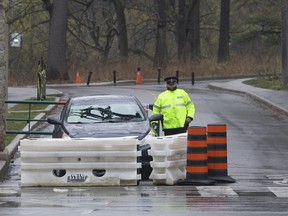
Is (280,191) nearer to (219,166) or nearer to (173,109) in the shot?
(219,166)

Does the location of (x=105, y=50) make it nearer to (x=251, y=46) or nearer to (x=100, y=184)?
(x=251, y=46)

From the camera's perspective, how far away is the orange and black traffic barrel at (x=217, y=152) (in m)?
14.4

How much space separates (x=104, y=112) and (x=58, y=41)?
121ft

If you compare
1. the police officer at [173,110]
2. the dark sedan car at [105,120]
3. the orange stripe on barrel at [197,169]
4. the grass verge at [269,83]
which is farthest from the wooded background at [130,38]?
the orange stripe on barrel at [197,169]

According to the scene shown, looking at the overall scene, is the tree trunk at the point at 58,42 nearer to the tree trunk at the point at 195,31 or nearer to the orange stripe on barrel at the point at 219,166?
the tree trunk at the point at 195,31

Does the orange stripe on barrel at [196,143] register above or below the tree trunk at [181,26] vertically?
below

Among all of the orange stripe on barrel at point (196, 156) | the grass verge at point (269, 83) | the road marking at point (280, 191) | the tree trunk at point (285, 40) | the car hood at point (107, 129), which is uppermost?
the tree trunk at point (285, 40)

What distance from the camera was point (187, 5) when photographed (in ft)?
223

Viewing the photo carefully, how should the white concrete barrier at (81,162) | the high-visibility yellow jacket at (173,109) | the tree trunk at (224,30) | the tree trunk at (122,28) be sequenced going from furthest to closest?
1. the tree trunk at (224,30)
2. the tree trunk at (122,28)
3. the high-visibility yellow jacket at (173,109)
4. the white concrete barrier at (81,162)

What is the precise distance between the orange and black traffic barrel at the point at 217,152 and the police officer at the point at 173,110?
1.81m

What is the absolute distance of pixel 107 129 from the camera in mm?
14906

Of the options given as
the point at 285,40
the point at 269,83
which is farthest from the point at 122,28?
the point at 285,40

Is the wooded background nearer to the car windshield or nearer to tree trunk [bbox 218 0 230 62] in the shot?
tree trunk [bbox 218 0 230 62]

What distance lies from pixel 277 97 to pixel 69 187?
21.6m
